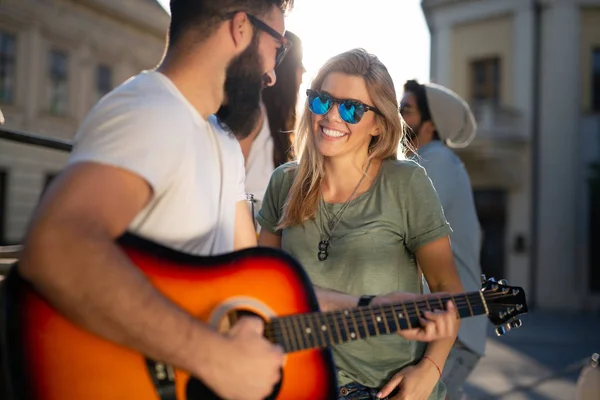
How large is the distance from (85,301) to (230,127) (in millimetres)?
617

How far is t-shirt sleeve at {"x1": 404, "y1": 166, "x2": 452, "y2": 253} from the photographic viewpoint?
8.22 feet

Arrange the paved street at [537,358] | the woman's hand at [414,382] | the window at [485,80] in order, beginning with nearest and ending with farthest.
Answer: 1. the woman's hand at [414,382]
2. the paved street at [537,358]
3. the window at [485,80]

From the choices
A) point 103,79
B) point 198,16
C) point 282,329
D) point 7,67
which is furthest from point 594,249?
point 198,16

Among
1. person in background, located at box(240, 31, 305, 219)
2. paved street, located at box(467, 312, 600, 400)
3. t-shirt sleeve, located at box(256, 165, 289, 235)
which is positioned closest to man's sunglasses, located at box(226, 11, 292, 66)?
t-shirt sleeve, located at box(256, 165, 289, 235)

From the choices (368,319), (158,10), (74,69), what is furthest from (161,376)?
(158,10)

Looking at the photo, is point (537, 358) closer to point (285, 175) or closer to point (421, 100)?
point (421, 100)

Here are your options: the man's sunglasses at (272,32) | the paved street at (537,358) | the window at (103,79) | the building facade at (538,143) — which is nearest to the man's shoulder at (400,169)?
the man's sunglasses at (272,32)

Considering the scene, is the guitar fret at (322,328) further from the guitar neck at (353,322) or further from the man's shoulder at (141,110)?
the man's shoulder at (141,110)

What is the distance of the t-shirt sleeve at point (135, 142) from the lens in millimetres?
1512

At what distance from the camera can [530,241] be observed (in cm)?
2302

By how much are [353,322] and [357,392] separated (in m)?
0.58

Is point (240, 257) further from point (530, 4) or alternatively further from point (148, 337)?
point (530, 4)

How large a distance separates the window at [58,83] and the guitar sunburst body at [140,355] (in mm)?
18696

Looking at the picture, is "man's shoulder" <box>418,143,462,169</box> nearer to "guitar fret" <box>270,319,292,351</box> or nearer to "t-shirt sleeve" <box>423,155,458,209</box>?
"t-shirt sleeve" <box>423,155,458,209</box>
